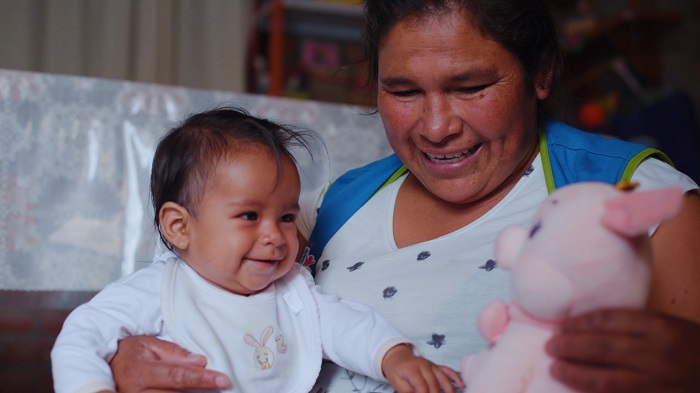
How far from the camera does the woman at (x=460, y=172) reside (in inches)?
39.0

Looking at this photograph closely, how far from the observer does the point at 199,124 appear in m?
1.17

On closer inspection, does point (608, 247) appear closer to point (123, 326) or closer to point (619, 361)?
point (619, 361)

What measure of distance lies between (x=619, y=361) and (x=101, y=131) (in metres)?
1.48

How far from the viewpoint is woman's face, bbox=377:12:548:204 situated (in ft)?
3.60

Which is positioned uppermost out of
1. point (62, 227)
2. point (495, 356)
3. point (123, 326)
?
point (495, 356)

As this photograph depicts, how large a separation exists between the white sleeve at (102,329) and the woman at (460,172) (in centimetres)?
3

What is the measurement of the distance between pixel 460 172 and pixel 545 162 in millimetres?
145

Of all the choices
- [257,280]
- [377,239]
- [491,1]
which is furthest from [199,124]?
[491,1]

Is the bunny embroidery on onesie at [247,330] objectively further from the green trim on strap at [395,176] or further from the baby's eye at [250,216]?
the green trim on strap at [395,176]

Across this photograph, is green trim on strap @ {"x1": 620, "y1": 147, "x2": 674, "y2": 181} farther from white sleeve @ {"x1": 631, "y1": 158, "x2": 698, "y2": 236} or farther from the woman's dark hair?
the woman's dark hair

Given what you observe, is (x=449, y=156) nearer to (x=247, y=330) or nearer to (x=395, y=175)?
(x=395, y=175)

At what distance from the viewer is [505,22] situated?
43.6 inches

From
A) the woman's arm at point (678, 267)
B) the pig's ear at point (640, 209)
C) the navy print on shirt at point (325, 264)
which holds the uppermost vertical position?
the pig's ear at point (640, 209)

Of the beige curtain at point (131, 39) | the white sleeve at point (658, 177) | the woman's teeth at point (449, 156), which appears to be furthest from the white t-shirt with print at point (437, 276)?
the beige curtain at point (131, 39)
